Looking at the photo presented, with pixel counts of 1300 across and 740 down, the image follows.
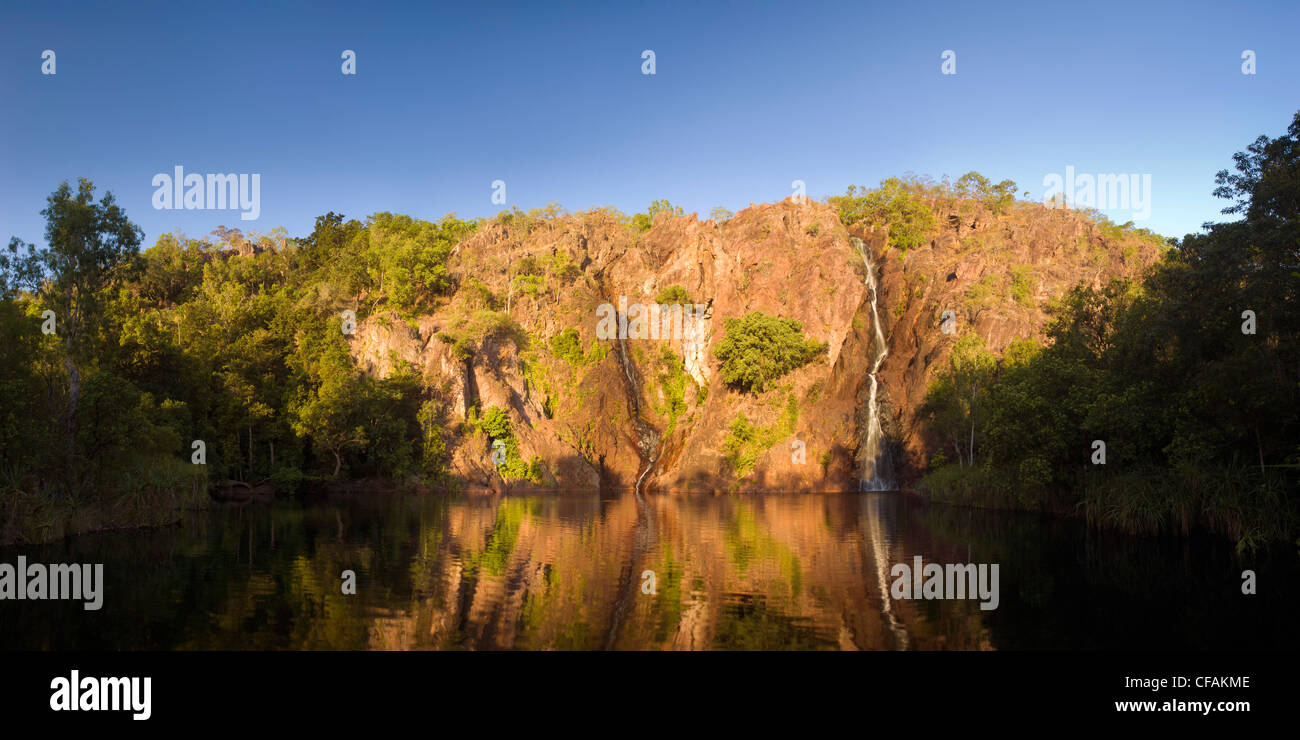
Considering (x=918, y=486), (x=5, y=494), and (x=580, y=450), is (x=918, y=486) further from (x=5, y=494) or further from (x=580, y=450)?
(x=5, y=494)

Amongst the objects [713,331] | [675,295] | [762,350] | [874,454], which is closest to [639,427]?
[713,331]

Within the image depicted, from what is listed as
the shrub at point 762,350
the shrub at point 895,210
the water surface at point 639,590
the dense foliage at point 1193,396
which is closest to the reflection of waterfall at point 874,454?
the shrub at point 762,350

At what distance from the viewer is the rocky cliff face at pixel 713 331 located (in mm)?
71000

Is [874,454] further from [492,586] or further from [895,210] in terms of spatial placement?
[492,586]

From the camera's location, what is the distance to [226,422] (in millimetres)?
58156

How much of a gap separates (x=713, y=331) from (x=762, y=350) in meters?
8.48

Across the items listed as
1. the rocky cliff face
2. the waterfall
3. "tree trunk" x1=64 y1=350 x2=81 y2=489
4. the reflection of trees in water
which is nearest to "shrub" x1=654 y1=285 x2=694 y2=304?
the rocky cliff face

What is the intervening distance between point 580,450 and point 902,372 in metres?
33.1

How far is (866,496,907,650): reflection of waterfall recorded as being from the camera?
1609 cm

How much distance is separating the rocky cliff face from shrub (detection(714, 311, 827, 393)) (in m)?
1.47

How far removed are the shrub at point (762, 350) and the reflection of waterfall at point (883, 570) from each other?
28.1 meters

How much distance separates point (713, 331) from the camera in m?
81.7

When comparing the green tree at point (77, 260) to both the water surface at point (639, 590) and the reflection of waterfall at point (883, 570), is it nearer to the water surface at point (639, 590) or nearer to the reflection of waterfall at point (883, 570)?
the water surface at point (639, 590)
